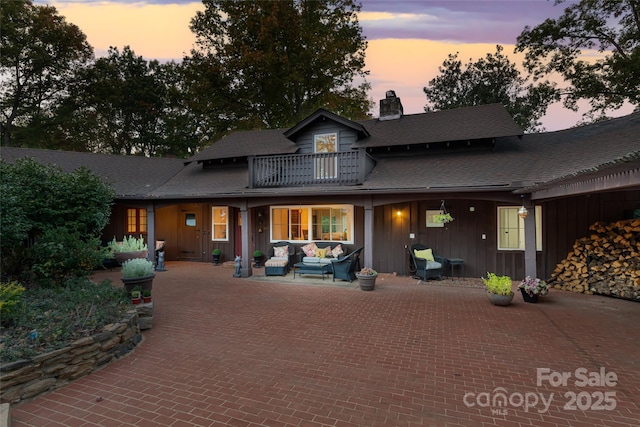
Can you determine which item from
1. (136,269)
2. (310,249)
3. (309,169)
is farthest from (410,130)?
(136,269)

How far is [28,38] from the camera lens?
57.7 ft

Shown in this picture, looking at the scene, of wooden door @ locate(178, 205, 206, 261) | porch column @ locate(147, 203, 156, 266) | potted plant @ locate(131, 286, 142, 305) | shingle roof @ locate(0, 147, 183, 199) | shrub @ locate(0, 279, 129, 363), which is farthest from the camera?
wooden door @ locate(178, 205, 206, 261)

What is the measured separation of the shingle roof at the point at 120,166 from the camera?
454 inches

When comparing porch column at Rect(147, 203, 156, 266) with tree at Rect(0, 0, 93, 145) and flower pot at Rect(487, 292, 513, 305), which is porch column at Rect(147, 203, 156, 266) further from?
tree at Rect(0, 0, 93, 145)

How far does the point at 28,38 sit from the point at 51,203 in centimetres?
1962

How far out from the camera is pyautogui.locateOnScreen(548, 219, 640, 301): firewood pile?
21.5 feet

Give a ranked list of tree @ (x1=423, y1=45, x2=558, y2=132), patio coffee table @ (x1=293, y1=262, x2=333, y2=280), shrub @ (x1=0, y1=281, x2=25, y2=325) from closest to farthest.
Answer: shrub @ (x1=0, y1=281, x2=25, y2=325) < patio coffee table @ (x1=293, y1=262, x2=333, y2=280) < tree @ (x1=423, y1=45, x2=558, y2=132)

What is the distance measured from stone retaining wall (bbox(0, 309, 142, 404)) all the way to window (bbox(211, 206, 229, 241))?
313 inches

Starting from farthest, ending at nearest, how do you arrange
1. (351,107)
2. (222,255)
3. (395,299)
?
(351,107) < (222,255) < (395,299)

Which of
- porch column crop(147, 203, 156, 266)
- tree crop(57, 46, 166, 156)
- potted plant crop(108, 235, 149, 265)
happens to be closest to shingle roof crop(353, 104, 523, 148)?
porch column crop(147, 203, 156, 266)

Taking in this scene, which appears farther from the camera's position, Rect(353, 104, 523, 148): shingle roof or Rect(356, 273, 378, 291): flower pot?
A: Rect(353, 104, 523, 148): shingle roof

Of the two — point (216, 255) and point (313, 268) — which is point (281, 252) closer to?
point (313, 268)

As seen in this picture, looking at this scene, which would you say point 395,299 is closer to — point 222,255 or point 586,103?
point 222,255

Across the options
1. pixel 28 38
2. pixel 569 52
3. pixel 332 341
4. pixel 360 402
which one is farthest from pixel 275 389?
pixel 28 38
